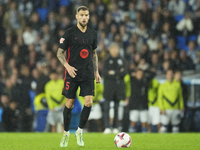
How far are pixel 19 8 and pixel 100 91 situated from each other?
7.07 m

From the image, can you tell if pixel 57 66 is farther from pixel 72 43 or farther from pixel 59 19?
pixel 72 43

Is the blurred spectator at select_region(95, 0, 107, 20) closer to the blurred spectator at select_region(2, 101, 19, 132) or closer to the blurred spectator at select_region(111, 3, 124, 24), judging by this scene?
the blurred spectator at select_region(111, 3, 124, 24)

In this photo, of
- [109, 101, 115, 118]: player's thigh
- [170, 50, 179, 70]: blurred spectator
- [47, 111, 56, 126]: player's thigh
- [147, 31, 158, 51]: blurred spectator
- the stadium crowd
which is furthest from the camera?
[147, 31, 158, 51]: blurred spectator

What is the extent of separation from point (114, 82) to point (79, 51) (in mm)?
4547

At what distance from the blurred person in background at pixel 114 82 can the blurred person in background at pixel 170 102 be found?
4.15ft

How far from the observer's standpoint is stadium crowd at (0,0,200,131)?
484 inches

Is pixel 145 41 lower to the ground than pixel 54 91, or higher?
higher

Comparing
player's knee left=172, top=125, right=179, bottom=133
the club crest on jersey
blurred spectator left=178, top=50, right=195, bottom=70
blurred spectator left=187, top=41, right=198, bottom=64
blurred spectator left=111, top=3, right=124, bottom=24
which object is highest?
blurred spectator left=111, top=3, right=124, bottom=24

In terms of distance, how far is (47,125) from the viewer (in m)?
12.2

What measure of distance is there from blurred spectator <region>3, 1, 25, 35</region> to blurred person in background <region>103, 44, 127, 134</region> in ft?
21.2

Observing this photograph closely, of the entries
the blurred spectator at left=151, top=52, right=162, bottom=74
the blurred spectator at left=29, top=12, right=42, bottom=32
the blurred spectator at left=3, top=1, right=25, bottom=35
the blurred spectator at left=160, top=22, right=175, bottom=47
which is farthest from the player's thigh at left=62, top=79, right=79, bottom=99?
the blurred spectator at left=3, top=1, right=25, bottom=35

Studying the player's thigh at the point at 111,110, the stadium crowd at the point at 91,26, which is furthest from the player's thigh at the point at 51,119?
the player's thigh at the point at 111,110

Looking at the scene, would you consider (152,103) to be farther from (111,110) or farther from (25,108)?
(25,108)

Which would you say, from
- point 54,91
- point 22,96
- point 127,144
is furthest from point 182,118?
point 127,144
